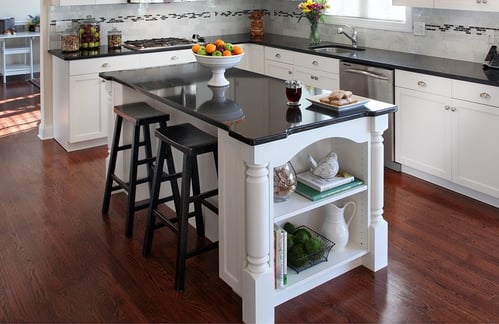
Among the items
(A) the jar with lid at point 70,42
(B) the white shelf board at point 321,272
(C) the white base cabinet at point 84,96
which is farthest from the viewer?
(A) the jar with lid at point 70,42

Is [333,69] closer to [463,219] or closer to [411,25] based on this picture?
[411,25]

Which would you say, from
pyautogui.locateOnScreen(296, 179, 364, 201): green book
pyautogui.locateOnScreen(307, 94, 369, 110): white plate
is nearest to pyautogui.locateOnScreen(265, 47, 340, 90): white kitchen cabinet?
pyautogui.locateOnScreen(307, 94, 369, 110): white plate

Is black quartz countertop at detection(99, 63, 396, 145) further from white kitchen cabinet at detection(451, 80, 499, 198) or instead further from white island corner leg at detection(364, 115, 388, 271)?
white kitchen cabinet at detection(451, 80, 499, 198)

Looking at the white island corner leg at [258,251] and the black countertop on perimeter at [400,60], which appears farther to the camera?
the black countertop on perimeter at [400,60]

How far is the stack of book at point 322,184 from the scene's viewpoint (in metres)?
2.88

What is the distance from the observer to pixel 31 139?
585 centimetres

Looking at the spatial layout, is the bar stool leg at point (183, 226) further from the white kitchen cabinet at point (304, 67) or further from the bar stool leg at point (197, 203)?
the white kitchen cabinet at point (304, 67)

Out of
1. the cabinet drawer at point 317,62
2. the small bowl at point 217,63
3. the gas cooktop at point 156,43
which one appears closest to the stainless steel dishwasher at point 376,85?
the cabinet drawer at point 317,62

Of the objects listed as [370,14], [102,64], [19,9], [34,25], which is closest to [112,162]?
[102,64]

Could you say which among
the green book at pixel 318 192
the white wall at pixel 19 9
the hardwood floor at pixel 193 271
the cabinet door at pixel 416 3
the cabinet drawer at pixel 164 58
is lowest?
the hardwood floor at pixel 193 271

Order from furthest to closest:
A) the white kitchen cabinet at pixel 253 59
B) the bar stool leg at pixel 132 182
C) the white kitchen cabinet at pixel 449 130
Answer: the white kitchen cabinet at pixel 253 59 < the white kitchen cabinet at pixel 449 130 < the bar stool leg at pixel 132 182

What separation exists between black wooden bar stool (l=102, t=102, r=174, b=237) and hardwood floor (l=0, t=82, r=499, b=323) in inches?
5.8

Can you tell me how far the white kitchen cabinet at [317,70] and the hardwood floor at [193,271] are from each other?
48.6 inches

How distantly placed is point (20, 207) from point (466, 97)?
328 centimetres
